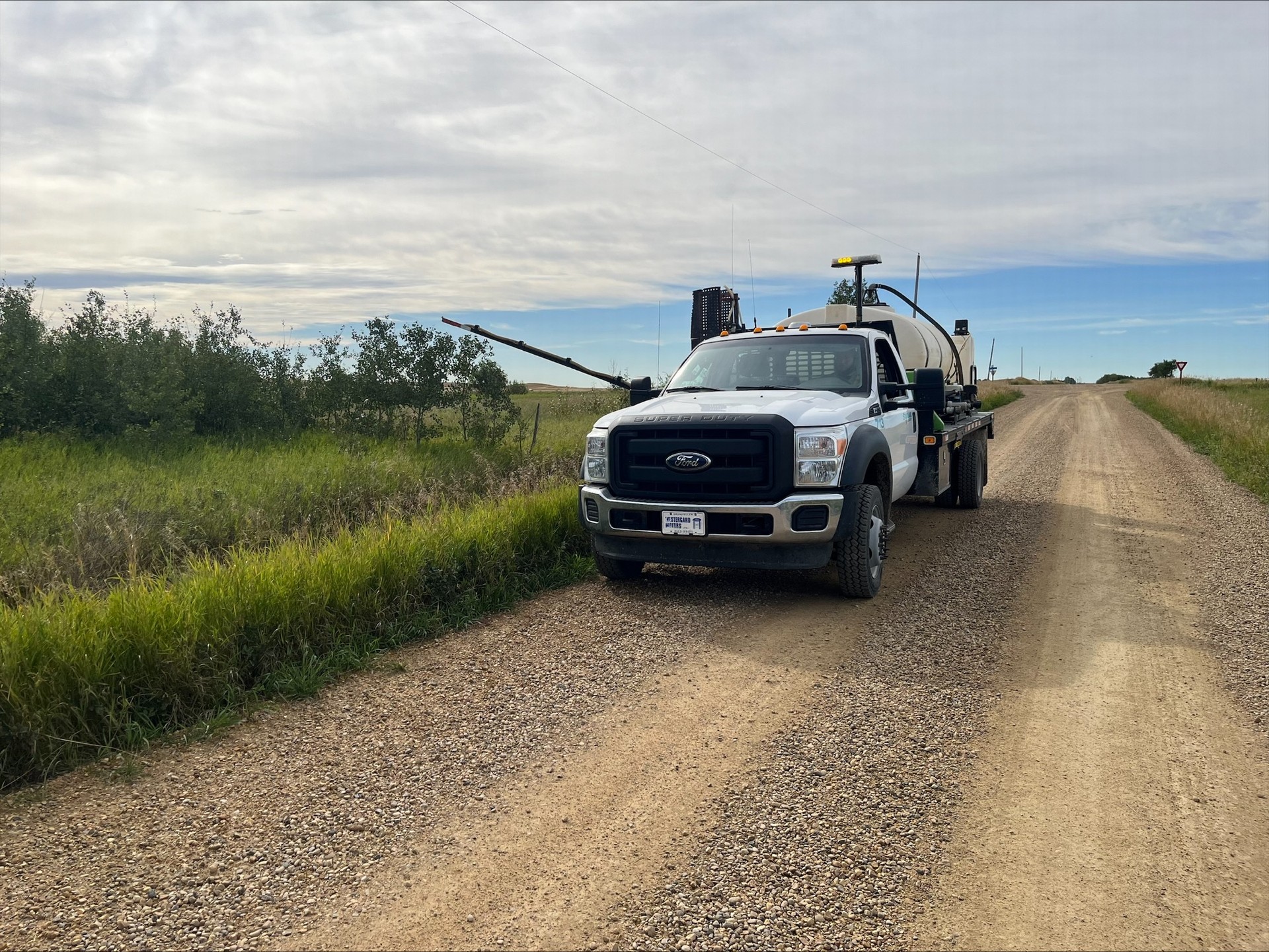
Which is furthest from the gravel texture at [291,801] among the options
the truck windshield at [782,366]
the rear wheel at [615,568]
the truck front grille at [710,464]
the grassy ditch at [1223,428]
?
the grassy ditch at [1223,428]

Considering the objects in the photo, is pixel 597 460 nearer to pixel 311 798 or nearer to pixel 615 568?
pixel 615 568

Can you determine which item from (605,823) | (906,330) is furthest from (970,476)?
(605,823)

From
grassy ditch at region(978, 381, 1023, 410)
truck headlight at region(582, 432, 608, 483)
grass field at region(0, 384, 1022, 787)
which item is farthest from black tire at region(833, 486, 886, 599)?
grassy ditch at region(978, 381, 1023, 410)

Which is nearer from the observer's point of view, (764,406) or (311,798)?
(311,798)

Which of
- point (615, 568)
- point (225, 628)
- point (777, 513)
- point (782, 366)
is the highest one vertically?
point (782, 366)

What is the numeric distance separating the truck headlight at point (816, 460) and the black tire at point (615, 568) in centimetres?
164

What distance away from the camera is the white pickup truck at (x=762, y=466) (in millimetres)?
6059

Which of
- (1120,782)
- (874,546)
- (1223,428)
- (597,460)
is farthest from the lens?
(1223,428)

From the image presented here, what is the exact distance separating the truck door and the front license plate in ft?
6.63

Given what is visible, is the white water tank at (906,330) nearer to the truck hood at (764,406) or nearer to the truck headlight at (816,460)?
the truck hood at (764,406)

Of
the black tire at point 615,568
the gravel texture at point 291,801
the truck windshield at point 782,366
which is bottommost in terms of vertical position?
the gravel texture at point 291,801

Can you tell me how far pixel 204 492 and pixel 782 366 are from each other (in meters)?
6.04

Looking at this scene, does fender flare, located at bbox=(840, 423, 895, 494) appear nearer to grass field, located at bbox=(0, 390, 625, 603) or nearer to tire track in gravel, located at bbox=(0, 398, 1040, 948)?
tire track in gravel, located at bbox=(0, 398, 1040, 948)

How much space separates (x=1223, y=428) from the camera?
18859 mm
